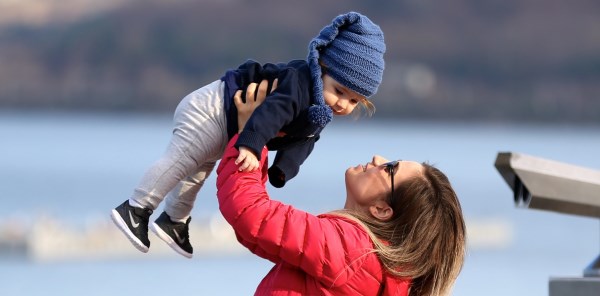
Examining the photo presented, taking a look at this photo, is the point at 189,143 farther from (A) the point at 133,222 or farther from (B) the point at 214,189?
(B) the point at 214,189

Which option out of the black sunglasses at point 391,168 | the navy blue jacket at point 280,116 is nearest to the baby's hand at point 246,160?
the navy blue jacket at point 280,116

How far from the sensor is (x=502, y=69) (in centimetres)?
5556

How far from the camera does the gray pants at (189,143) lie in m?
2.75

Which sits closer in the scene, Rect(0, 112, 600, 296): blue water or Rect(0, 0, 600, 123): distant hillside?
Rect(0, 112, 600, 296): blue water

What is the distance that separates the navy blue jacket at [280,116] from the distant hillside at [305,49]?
149ft

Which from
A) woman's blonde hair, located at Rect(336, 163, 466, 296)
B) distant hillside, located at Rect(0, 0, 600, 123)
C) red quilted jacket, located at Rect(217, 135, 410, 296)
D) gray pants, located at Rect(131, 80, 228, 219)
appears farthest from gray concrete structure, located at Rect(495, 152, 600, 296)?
distant hillside, located at Rect(0, 0, 600, 123)

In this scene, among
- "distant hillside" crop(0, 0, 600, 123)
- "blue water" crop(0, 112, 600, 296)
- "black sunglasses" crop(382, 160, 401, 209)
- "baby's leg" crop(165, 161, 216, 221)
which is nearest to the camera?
"black sunglasses" crop(382, 160, 401, 209)

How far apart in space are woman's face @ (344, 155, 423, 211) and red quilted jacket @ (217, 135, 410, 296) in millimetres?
75

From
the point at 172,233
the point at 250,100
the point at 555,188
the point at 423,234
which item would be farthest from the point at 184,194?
the point at 555,188

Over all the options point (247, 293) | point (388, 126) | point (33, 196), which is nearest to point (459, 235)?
point (247, 293)

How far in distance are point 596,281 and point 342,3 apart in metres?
56.2

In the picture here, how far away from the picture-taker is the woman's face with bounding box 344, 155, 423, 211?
105 inches

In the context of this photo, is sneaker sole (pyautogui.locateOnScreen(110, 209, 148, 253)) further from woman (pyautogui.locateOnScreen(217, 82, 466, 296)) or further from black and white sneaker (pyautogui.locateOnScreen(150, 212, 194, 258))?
woman (pyautogui.locateOnScreen(217, 82, 466, 296))

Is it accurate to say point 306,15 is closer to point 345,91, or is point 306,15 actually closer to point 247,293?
point 247,293
